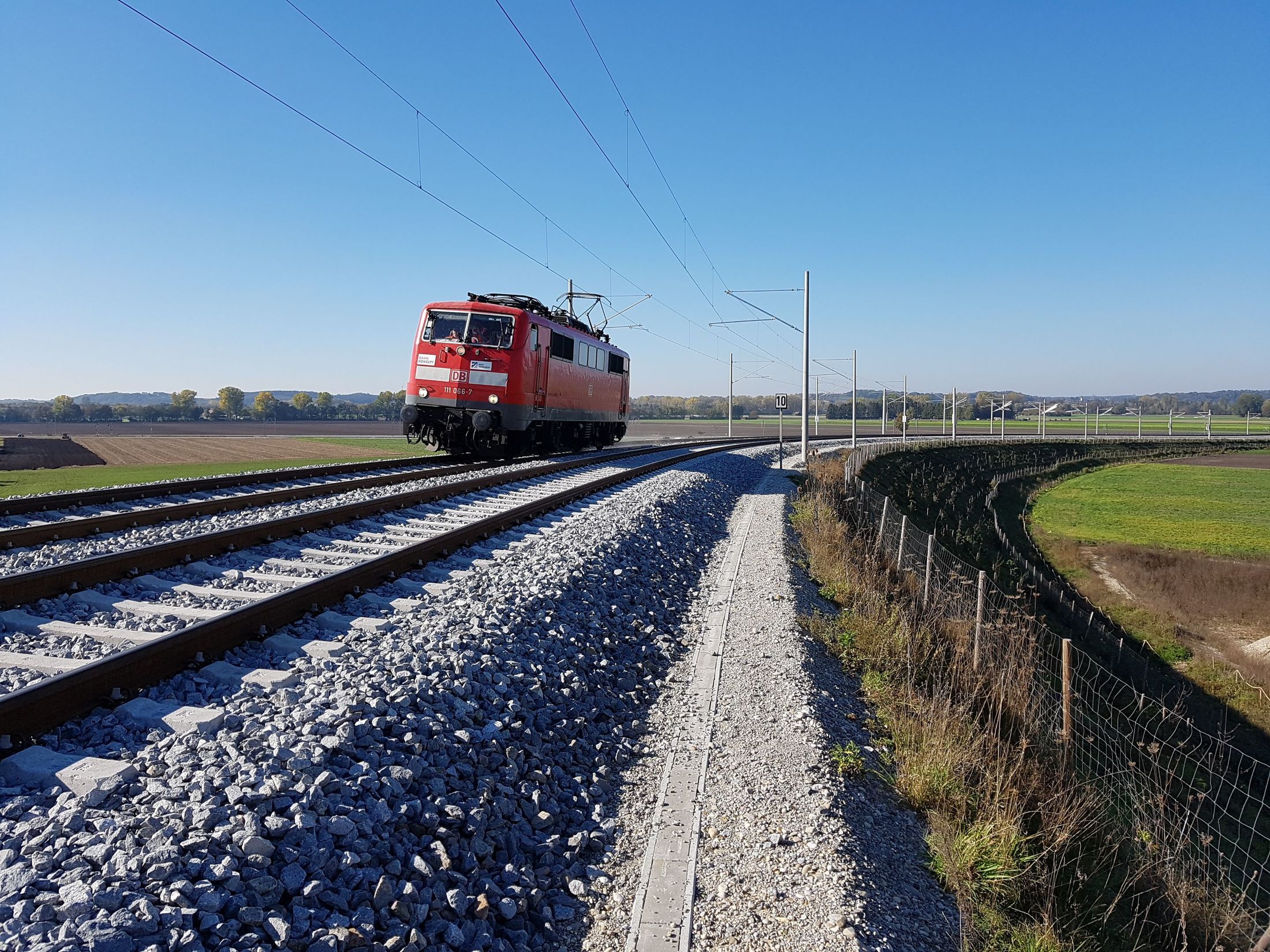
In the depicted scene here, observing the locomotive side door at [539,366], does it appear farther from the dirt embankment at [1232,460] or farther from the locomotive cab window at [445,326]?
the dirt embankment at [1232,460]

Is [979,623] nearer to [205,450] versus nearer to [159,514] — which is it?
[159,514]

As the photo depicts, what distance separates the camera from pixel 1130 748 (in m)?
9.89

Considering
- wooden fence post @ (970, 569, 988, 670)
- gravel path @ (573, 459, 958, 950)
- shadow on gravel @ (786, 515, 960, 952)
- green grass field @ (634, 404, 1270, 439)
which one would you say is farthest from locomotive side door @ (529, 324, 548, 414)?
green grass field @ (634, 404, 1270, 439)

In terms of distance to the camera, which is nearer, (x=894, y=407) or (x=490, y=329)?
(x=490, y=329)

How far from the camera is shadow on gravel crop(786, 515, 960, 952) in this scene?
3557mm

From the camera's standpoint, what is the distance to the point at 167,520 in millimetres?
9945

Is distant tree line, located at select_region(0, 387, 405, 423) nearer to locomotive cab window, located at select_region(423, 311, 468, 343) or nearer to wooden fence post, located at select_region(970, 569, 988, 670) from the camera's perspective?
locomotive cab window, located at select_region(423, 311, 468, 343)

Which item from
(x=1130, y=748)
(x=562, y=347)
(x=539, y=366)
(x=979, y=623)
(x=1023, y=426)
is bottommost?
(x=1130, y=748)

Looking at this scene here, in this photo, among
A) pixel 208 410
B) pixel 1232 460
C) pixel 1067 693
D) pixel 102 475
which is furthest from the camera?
pixel 208 410

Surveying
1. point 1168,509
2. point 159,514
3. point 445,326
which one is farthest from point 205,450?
point 1168,509

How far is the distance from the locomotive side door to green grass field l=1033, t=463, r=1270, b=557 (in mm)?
23259

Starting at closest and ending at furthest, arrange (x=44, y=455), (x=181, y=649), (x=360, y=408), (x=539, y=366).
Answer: (x=181, y=649), (x=539, y=366), (x=44, y=455), (x=360, y=408)

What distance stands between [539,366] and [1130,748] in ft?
47.7

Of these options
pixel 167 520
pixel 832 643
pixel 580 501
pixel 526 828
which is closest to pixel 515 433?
pixel 580 501
